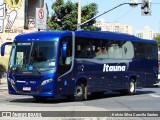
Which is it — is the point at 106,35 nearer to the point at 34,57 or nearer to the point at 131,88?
the point at 131,88

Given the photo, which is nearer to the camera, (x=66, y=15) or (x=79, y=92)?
(x=79, y=92)

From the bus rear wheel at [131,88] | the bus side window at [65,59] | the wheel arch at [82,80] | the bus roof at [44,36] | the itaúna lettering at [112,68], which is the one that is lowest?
the bus rear wheel at [131,88]

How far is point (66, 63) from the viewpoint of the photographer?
59.9ft

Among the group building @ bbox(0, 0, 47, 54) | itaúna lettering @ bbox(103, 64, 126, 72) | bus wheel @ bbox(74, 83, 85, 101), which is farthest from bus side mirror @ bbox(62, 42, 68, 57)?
building @ bbox(0, 0, 47, 54)

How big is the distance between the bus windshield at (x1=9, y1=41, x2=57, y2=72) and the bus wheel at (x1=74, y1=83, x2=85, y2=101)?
2.09 m

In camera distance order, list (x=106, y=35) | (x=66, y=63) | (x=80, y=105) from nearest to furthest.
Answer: (x=80, y=105)
(x=66, y=63)
(x=106, y=35)

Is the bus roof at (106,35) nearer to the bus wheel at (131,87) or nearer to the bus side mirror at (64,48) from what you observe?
the bus side mirror at (64,48)

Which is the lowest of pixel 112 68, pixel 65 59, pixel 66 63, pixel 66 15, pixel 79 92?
pixel 79 92

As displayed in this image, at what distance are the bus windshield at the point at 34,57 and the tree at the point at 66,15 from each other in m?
26.2

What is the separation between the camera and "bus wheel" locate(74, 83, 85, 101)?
19.2 metres

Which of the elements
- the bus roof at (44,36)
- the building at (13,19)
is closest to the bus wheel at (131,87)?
the bus roof at (44,36)

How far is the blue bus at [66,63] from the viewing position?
698 inches

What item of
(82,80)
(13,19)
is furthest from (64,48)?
(13,19)

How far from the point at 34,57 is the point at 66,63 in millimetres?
1326
